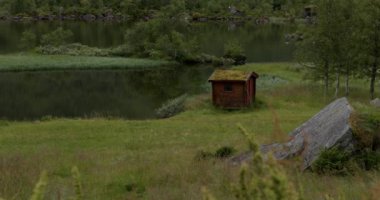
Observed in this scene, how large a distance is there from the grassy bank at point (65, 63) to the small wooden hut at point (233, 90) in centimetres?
3216

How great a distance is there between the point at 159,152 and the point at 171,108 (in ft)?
84.8

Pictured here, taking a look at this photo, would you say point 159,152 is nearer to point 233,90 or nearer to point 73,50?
point 233,90

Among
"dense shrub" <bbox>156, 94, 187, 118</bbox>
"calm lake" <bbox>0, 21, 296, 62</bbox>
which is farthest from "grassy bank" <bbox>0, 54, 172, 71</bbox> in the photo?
"dense shrub" <bbox>156, 94, 187, 118</bbox>

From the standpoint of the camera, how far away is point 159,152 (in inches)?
845

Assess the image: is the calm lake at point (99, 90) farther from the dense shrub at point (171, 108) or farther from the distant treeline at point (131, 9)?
the distant treeline at point (131, 9)

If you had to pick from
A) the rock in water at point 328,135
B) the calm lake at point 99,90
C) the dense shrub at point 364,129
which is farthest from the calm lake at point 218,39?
the dense shrub at point 364,129

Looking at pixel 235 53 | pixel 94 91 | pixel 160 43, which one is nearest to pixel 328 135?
pixel 94 91

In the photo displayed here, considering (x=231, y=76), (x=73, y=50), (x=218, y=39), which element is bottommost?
(x=218, y=39)

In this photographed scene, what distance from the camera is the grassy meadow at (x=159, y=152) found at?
9.43 m

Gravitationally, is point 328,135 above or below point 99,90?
above

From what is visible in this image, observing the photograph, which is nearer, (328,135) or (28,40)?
(328,135)

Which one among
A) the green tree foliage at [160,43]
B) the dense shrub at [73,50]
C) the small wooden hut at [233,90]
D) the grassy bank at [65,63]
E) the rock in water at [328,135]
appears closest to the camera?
the rock in water at [328,135]

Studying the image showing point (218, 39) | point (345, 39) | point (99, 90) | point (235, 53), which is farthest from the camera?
point (218, 39)

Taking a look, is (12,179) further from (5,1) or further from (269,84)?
(5,1)
